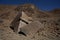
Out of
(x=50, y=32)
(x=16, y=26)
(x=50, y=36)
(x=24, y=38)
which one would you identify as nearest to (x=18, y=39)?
(x=24, y=38)

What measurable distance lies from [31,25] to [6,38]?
161cm

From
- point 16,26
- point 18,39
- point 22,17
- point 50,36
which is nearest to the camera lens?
point 18,39

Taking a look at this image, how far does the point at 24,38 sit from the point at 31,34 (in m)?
0.63

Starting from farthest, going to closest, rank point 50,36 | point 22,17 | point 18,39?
point 22,17, point 50,36, point 18,39

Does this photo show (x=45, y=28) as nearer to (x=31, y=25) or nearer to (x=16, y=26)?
(x=31, y=25)

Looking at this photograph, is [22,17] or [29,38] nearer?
[29,38]

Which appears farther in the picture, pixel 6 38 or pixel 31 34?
pixel 31 34

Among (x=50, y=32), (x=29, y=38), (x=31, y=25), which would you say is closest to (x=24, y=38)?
(x=29, y=38)

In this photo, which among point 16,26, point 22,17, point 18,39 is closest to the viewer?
point 18,39

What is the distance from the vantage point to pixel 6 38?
16.1 feet

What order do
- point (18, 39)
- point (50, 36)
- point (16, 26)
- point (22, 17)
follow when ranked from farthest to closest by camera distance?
point (22, 17), point (16, 26), point (50, 36), point (18, 39)

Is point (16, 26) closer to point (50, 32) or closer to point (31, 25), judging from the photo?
point (31, 25)

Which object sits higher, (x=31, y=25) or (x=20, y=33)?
(x=31, y=25)

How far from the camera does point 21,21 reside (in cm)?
623
